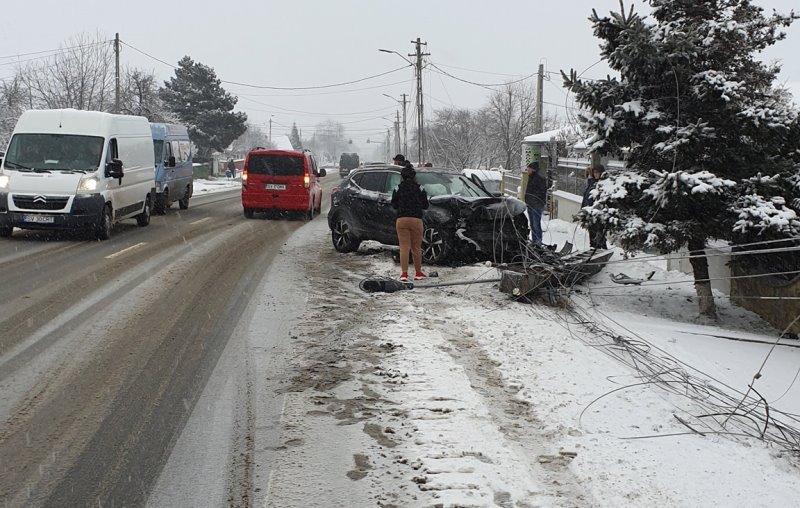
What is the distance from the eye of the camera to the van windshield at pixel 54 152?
14508 mm

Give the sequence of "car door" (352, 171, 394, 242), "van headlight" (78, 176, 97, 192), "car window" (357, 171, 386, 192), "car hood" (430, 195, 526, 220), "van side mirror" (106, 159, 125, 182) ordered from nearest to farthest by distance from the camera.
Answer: "car hood" (430, 195, 526, 220), "car door" (352, 171, 394, 242), "car window" (357, 171, 386, 192), "van headlight" (78, 176, 97, 192), "van side mirror" (106, 159, 125, 182)

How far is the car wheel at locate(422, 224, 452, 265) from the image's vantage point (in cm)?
1169

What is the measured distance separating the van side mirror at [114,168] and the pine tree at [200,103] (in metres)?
49.8

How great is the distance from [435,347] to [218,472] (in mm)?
3018

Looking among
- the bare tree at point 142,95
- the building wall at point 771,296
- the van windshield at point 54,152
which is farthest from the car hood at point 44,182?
the bare tree at point 142,95

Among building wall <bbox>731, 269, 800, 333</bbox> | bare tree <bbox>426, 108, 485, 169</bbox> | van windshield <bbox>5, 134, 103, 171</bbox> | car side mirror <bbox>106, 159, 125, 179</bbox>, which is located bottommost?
building wall <bbox>731, 269, 800, 333</bbox>

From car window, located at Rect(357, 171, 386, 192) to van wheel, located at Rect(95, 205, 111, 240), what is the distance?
5263 mm

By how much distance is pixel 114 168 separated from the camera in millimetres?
14906

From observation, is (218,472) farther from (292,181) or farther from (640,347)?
(292,181)

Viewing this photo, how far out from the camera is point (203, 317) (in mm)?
7777

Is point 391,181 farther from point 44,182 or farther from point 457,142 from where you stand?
point 457,142

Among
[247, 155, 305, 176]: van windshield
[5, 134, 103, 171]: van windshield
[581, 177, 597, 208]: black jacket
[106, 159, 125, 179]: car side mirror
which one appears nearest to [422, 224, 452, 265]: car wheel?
[581, 177, 597, 208]: black jacket

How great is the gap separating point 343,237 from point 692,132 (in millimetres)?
6866

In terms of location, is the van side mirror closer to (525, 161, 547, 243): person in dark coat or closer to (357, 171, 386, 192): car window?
(357, 171, 386, 192): car window
